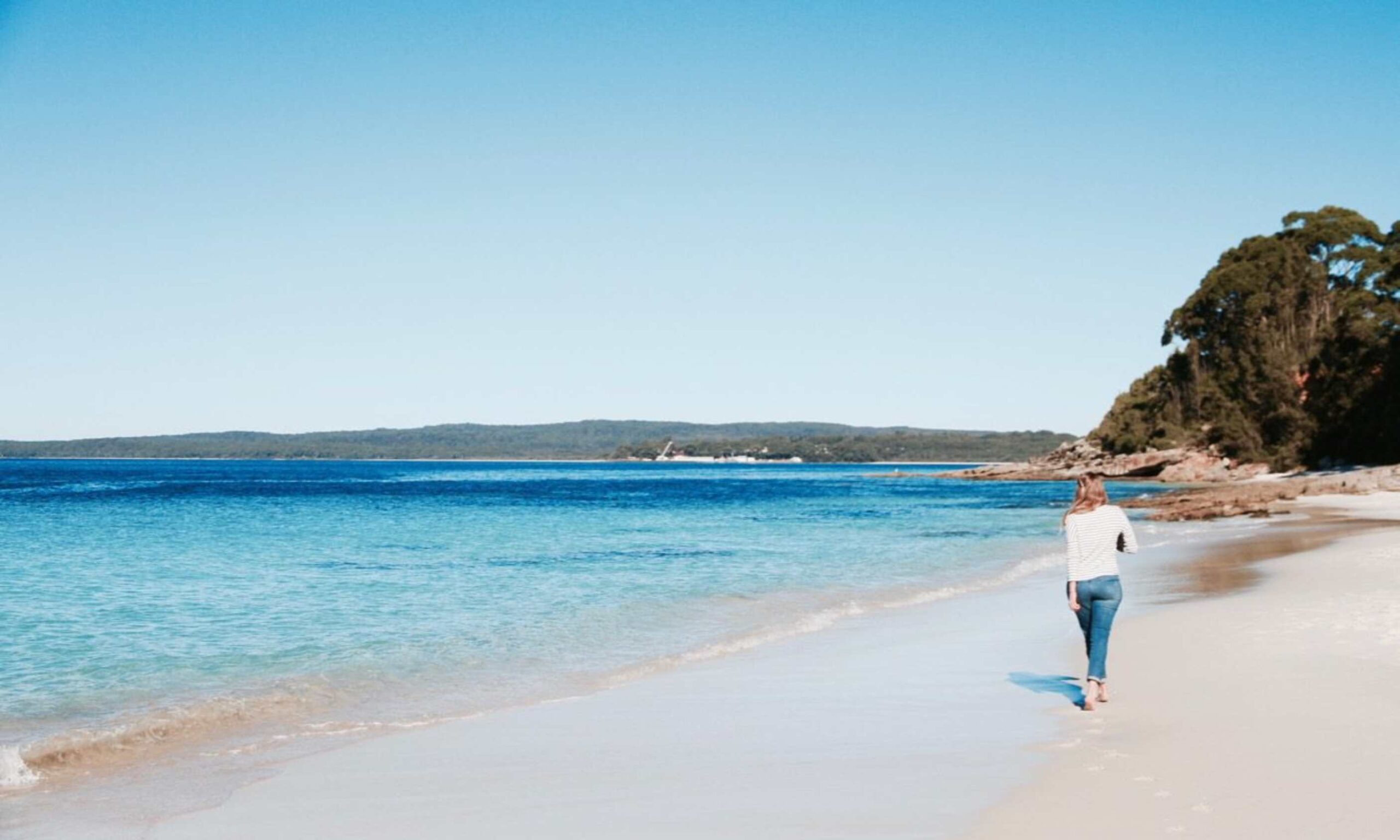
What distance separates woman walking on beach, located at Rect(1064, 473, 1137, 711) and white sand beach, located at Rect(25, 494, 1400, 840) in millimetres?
424

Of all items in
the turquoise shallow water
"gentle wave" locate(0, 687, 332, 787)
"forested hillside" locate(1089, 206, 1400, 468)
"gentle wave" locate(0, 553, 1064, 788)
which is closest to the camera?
"gentle wave" locate(0, 687, 332, 787)

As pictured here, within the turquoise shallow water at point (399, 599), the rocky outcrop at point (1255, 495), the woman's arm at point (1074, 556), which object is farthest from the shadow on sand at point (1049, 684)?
the rocky outcrop at point (1255, 495)

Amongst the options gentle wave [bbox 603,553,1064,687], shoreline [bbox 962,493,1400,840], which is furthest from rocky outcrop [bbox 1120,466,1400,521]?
shoreline [bbox 962,493,1400,840]

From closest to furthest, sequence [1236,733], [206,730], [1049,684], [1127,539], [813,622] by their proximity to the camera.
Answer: [1236,733]
[1127,539]
[206,730]
[1049,684]
[813,622]

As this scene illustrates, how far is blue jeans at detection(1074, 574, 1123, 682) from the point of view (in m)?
8.53

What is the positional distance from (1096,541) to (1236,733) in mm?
1823

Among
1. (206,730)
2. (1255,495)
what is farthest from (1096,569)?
(1255,495)

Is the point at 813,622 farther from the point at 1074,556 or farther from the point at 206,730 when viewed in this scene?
the point at 206,730

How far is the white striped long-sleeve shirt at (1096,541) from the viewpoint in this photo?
28.4 feet

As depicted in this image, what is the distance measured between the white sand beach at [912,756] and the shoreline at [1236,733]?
2cm

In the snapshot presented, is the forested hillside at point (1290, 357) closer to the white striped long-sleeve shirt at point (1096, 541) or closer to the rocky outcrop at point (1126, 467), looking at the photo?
the rocky outcrop at point (1126, 467)

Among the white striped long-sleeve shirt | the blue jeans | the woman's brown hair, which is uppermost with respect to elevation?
the woman's brown hair

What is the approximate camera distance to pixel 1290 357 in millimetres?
67750

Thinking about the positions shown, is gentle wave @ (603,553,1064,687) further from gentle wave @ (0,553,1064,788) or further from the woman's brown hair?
the woman's brown hair
